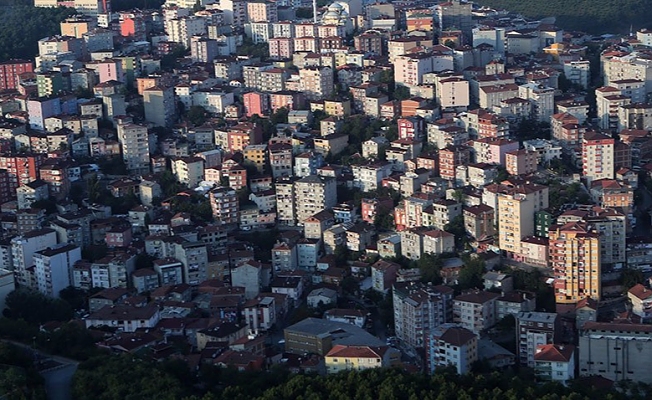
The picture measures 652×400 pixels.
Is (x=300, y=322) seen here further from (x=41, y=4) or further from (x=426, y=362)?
(x=41, y=4)

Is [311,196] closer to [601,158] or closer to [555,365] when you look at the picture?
[601,158]

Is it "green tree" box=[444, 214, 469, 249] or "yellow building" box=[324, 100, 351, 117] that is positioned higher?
"yellow building" box=[324, 100, 351, 117]

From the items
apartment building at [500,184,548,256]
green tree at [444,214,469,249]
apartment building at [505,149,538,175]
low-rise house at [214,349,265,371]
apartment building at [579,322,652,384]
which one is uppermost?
apartment building at [505,149,538,175]

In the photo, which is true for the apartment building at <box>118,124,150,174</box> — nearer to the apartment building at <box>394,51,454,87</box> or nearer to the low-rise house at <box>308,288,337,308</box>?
the apartment building at <box>394,51,454,87</box>

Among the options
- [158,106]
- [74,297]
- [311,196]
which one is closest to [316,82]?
[158,106]

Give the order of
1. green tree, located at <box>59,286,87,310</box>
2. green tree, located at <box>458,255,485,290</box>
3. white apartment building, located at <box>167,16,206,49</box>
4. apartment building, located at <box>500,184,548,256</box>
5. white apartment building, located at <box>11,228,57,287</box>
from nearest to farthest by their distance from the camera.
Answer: green tree, located at <box>458,255,485,290</box> → apartment building, located at <box>500,184,548,256</box> → green tree, located at <box>59,286,87,310</box> → white apartment building, located at <box>11,228,57,287</box> → white apartment building, located at <box>167,16,206,49</box>

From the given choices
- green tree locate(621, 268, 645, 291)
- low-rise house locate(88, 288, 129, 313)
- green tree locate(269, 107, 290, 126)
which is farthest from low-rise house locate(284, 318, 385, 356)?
green tree locate(269, 107, 290, 126)
